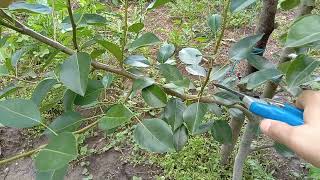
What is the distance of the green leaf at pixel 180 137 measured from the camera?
985 mm

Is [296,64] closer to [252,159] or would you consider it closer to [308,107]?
[308,107]

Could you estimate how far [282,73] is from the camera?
33.0 inches

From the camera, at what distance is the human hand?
69 centimetres

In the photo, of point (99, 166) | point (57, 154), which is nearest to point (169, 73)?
point (57, 154)

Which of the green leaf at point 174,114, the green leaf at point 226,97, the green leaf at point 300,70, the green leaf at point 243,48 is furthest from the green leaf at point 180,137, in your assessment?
the green leaf at point 300,70

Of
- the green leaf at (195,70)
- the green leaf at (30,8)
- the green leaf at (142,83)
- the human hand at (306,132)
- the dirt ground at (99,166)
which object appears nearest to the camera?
the human hand at (306,132)

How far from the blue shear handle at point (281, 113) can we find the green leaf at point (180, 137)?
0.68 feet

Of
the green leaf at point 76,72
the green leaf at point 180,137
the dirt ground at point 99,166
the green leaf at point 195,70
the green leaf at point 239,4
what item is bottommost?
the dirt ground at point 99,166

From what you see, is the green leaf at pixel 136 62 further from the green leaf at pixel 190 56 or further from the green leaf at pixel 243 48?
the green leaf at pixel 243 48

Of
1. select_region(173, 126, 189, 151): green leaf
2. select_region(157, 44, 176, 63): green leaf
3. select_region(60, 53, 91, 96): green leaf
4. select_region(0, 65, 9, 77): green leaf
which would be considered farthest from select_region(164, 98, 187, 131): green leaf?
Result: select_region(0, 65, 9, 77): green leaf

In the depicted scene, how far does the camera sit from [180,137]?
3.25ft

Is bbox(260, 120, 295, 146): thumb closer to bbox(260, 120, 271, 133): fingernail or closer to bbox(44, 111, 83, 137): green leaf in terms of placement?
bbox(260, 120, 271, 133): fingernail

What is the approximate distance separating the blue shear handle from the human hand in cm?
2

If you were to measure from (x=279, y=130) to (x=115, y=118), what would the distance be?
1.05 feet
